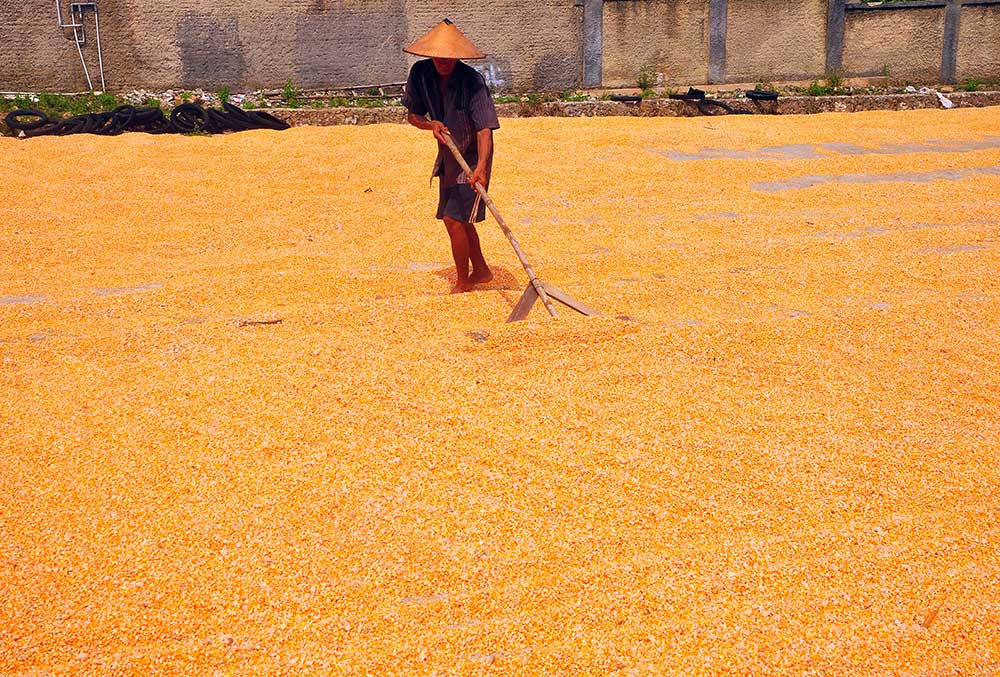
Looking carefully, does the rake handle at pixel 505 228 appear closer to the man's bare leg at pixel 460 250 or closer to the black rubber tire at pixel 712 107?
the man's bare leg at pixel 460 250

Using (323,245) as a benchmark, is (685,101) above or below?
above

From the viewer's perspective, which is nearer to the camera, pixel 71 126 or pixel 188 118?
pixel 71 126

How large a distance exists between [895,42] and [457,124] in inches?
414

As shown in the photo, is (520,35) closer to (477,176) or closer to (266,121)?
(266,121)

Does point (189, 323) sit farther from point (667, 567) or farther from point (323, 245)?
point (667, 567)

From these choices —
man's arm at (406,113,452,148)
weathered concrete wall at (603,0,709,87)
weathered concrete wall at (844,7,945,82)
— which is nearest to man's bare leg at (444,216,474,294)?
man's arm at (406,113,452,148)

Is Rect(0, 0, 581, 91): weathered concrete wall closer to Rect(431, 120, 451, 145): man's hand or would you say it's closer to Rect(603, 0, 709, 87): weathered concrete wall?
Rect(603, 0, 709, 87): weathered concrete wall

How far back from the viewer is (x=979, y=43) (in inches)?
530

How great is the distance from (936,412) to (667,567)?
1.49 m

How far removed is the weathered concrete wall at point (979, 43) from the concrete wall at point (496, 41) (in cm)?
1

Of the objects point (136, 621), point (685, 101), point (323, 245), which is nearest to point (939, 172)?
point (685, 101)

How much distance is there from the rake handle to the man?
5 centimetres

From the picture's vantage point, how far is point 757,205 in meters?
7.10

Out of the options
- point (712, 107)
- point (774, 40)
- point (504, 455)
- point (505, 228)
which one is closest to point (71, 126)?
point (505, 228)
